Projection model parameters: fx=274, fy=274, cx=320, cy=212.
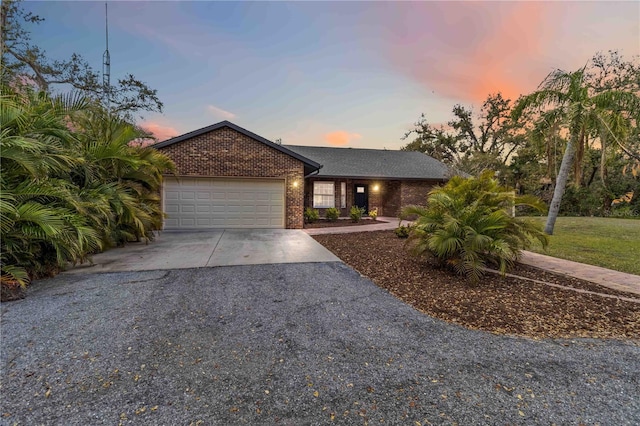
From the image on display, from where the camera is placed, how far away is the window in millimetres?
15242

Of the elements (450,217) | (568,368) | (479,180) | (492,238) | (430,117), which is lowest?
(568,368)

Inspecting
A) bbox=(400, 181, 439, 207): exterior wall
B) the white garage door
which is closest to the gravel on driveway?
the white garage door

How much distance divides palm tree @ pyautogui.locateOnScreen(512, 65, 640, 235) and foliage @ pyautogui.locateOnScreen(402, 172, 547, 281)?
5115mm

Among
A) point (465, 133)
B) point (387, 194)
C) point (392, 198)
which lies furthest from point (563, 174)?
point (465, 133)

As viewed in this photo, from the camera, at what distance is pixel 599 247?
7715mm

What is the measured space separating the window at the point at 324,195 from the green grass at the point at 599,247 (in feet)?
30.9

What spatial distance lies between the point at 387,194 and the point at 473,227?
1204 centimetres

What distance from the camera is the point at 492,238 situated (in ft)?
15.7

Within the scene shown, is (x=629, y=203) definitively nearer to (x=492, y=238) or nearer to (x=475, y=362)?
(x=492, y=238)

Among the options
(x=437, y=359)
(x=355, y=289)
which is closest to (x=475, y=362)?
(x=437, y=359)

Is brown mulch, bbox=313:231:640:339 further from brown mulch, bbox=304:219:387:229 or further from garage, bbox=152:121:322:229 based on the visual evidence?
brown mulch, bbox=304:219:387:229

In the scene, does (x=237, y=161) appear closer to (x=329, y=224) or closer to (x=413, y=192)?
(x=329, y=224)

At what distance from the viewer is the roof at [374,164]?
15.3m

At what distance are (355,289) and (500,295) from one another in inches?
86.9
